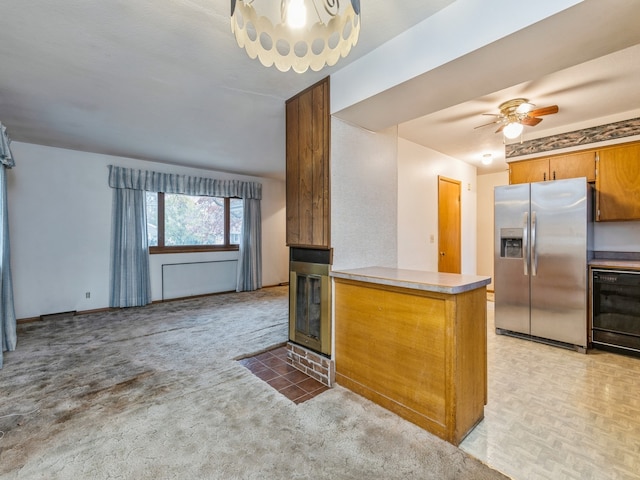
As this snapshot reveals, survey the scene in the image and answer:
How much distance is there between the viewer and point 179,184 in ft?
17.9

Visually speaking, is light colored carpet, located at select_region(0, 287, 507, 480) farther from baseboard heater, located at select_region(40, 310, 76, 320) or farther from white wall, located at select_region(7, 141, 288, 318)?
white wall, located at select_region(7, 141, 288, 318)

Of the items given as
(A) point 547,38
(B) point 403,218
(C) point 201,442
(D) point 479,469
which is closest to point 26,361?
(C) point 201,442

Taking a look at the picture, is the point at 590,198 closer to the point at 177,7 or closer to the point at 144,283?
the point at 177,7

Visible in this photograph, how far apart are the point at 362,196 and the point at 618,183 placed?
9.66ft

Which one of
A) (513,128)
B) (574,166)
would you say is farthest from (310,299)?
(574,166)

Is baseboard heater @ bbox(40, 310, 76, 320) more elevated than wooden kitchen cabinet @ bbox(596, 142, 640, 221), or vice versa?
wooden kitchen cabinet @ bbox(596, 142, 640, 221)

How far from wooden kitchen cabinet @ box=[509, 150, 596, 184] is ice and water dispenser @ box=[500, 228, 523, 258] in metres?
0.87

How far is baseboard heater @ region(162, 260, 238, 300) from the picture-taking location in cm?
546

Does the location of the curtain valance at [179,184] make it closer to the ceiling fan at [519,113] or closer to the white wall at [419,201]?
the white wall at [419,201]

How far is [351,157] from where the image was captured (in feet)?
8.66

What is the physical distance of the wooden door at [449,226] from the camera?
4583mm

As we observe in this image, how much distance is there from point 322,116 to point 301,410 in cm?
228

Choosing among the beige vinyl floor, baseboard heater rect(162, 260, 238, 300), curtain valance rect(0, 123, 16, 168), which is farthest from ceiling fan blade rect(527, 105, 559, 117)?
baseboard heater rect(162, 260, 238, 300)

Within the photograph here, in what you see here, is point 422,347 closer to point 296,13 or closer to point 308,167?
point 308,167
